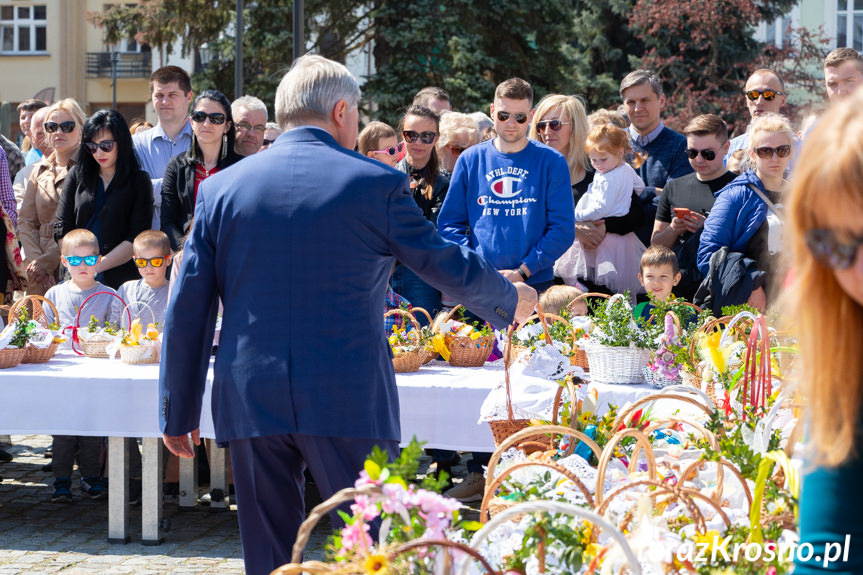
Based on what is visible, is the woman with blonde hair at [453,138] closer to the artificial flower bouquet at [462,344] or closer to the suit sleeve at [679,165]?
the suit sleeve at [679,165]

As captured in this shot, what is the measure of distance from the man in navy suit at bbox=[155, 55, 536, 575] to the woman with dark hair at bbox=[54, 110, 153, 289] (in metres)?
3.73

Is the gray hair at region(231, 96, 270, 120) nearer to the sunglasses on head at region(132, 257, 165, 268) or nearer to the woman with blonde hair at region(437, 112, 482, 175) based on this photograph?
the woman with blonde hair at region(437, 112, 482, 175)

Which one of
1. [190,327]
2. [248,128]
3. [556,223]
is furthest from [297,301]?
[248,128]

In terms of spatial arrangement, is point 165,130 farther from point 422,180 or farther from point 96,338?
point 96,338

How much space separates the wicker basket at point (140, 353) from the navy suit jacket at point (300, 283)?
226cm

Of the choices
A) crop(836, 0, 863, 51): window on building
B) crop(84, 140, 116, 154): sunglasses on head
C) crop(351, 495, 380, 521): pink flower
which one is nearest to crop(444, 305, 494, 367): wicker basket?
crop(84, 140, 116, 154): sunglasses on head

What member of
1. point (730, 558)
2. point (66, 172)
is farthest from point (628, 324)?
point (66, 172)

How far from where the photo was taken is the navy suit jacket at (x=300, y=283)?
3037 mm

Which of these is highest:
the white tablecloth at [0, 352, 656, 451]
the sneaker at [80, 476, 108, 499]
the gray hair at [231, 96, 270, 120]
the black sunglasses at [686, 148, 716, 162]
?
the gray hair at [231, 96, 270, 120]

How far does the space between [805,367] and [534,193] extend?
4589 mm

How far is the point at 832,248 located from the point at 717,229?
474 centimetres

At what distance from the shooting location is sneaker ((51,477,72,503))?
5.88 metres

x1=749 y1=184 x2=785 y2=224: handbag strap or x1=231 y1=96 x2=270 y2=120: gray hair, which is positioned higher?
x1=231 y1=96 x2=270 y2=120: gray hair

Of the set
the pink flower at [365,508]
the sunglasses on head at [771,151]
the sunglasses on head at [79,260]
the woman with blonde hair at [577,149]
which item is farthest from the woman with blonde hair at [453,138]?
the pink flower at [365,508]
